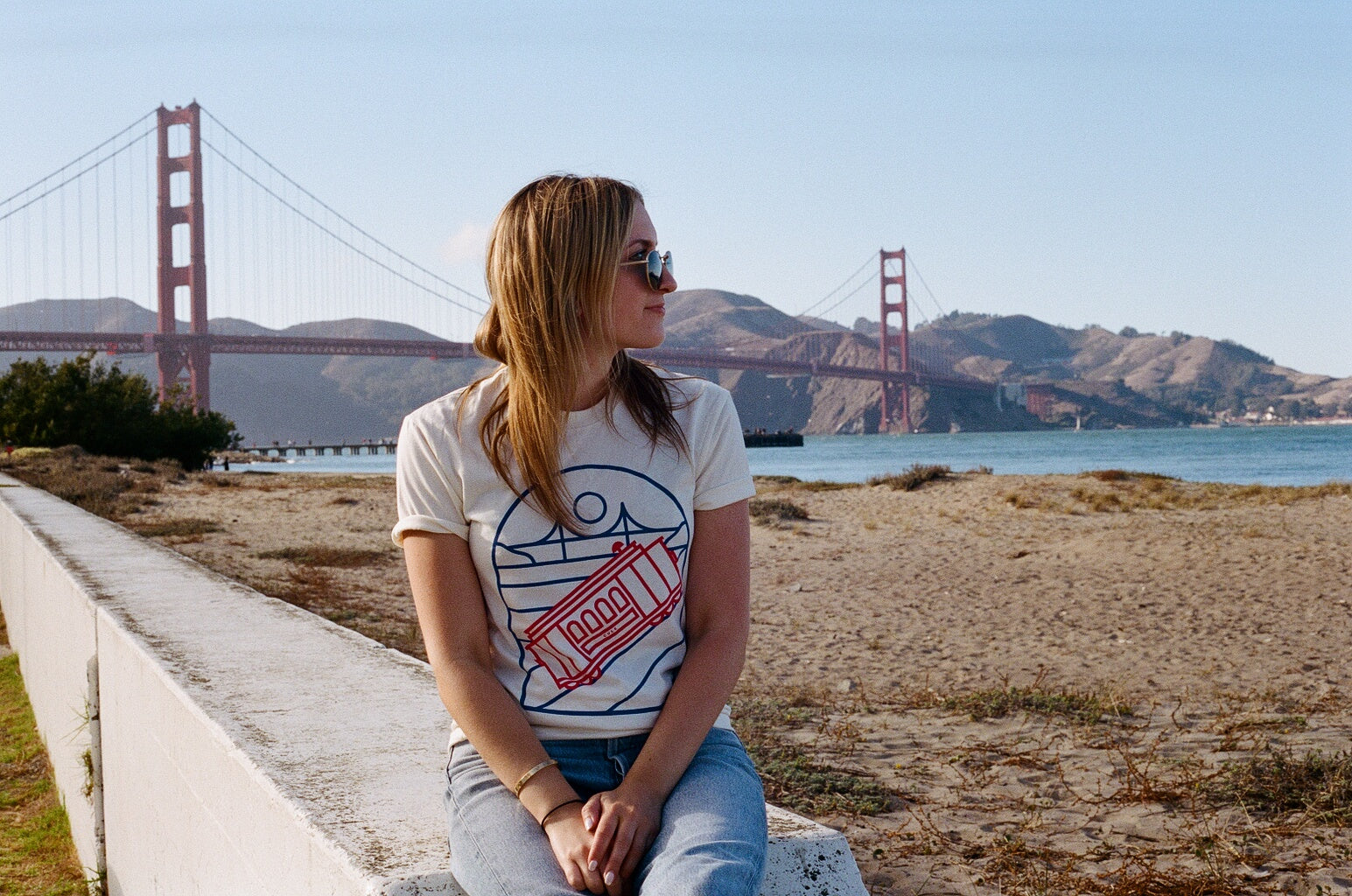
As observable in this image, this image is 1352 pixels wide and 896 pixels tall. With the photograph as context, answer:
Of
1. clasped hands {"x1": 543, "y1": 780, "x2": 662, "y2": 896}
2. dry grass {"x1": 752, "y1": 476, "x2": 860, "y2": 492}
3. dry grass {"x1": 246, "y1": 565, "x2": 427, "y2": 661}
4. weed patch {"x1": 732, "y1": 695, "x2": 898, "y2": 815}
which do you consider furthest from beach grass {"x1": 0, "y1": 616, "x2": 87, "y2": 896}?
dry grass {"x1": 752, "y1": 476, "x2": 860, "y2": 492}

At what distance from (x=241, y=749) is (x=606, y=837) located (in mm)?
584

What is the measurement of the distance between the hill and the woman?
42791 mm

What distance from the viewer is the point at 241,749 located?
4.81 ft

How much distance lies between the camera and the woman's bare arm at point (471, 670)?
119 centimetres

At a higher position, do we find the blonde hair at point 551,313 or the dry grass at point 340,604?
the blonde hair at point 551,313

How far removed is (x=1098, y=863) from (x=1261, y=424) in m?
98.5

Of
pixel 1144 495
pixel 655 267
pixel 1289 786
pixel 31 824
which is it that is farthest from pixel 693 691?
pixel 1144 495

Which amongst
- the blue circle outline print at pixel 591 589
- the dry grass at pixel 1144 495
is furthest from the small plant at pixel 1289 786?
the dry grass at pixel 1144 495

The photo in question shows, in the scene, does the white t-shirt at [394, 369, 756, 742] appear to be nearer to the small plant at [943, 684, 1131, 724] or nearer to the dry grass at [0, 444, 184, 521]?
the small plant at [943, 684, 1131, 724]

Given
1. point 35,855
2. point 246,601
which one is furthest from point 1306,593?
point 35,855

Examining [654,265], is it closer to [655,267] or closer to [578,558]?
[655,267]

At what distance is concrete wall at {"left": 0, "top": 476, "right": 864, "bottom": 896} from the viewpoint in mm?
1231

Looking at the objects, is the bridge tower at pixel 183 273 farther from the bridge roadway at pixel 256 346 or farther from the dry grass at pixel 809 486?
the dry grass at pixel 809 486

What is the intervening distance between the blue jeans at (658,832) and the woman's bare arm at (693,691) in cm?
2
